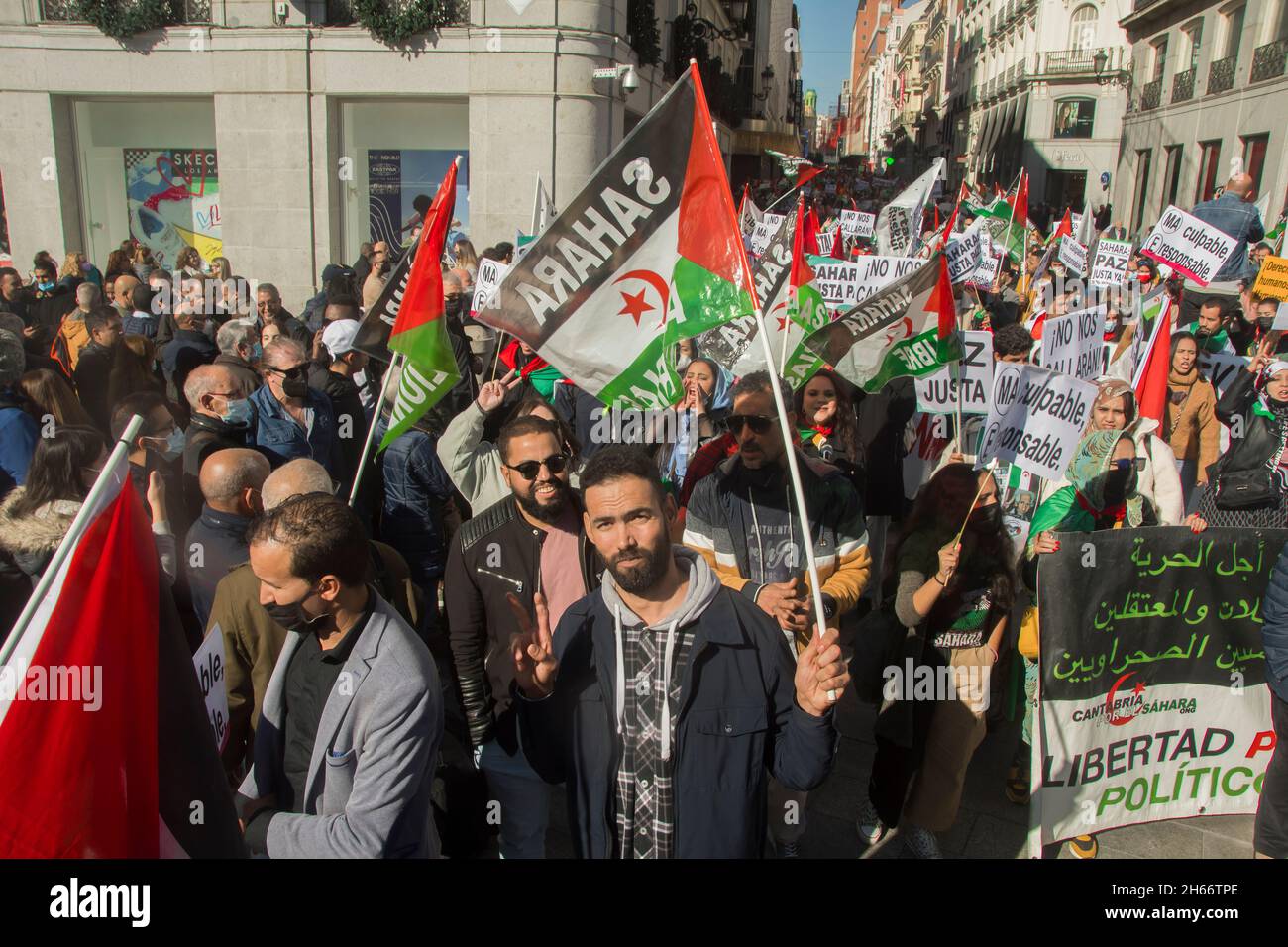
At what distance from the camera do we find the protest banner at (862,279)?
27.3ft

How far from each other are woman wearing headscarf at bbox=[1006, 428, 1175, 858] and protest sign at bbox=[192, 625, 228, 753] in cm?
328

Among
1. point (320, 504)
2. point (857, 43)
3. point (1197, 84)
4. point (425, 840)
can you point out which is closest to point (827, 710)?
point (425, 840)

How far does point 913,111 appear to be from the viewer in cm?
9800

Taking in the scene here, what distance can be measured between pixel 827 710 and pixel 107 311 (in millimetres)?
6396

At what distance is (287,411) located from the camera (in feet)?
16.2

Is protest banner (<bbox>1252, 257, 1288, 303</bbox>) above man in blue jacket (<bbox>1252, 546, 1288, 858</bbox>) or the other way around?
above

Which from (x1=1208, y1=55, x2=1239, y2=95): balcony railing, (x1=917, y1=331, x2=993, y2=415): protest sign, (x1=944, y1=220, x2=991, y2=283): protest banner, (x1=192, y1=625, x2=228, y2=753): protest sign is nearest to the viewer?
(x1=192, y1=625, x2=228, y2=753): protest sign

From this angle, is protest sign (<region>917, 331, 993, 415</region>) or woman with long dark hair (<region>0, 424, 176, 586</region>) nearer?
woman with long dark hair (<region>0, 424, 176, 586</region>)

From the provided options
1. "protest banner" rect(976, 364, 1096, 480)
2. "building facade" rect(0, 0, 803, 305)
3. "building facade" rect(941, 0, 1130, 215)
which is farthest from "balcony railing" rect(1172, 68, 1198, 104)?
"protest banner" rect(976, 364, 1096, 480)

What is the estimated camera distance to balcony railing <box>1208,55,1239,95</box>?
28.9 metres

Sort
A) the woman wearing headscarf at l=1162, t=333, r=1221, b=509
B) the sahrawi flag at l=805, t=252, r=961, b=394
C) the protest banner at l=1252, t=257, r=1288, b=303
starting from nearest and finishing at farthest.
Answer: the sahrawi flag at l=805, t=252, r=961, b=394 → the woman wearing headscarf at l=1162, t=333, r=1221, b=509 → the protest banner at l=1252, t=257, r=1288, b=303

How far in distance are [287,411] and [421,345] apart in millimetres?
1191

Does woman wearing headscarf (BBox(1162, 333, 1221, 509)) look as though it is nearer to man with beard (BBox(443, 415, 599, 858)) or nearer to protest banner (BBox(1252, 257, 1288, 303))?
protest banner (BBox(1252, 257, 1288, 303))
